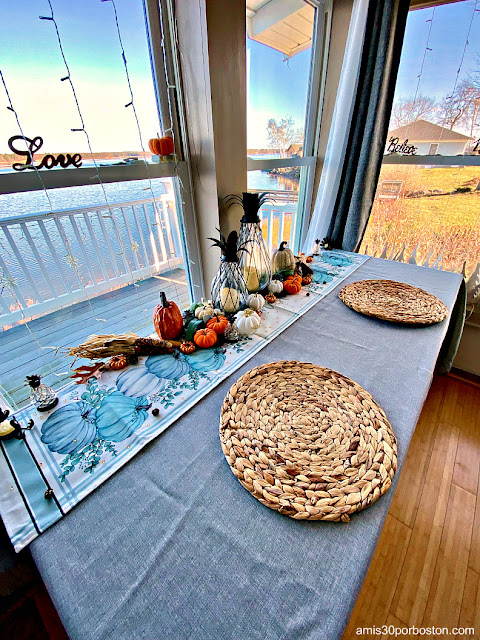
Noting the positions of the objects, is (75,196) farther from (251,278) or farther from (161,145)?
(251,278)

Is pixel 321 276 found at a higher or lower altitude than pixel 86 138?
lower

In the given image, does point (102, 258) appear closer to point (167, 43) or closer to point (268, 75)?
point (167, 43)

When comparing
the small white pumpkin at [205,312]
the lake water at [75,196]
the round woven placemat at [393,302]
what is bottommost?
the round woven placemat at [393,302]

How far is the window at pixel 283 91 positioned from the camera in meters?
1.37

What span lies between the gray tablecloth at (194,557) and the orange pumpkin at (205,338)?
0.28 m

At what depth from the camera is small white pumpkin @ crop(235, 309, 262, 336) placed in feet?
2.81

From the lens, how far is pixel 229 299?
36.3 inches

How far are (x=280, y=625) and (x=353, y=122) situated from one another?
201cm

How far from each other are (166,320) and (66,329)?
1.96ft

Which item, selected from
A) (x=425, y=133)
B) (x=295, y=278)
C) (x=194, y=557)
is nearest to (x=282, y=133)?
(x=425, y=133)

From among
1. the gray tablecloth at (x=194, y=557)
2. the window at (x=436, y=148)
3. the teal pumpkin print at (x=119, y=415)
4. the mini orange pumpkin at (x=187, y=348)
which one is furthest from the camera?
the window at (x=436, y=148)

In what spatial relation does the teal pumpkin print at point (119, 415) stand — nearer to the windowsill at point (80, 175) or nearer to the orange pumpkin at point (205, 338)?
the orange pumpkin at point (205, 338)

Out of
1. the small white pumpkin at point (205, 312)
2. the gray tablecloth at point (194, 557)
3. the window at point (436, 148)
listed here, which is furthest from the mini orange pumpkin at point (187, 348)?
the window at point (436, 148)

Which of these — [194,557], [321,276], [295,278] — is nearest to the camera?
[194,557]
